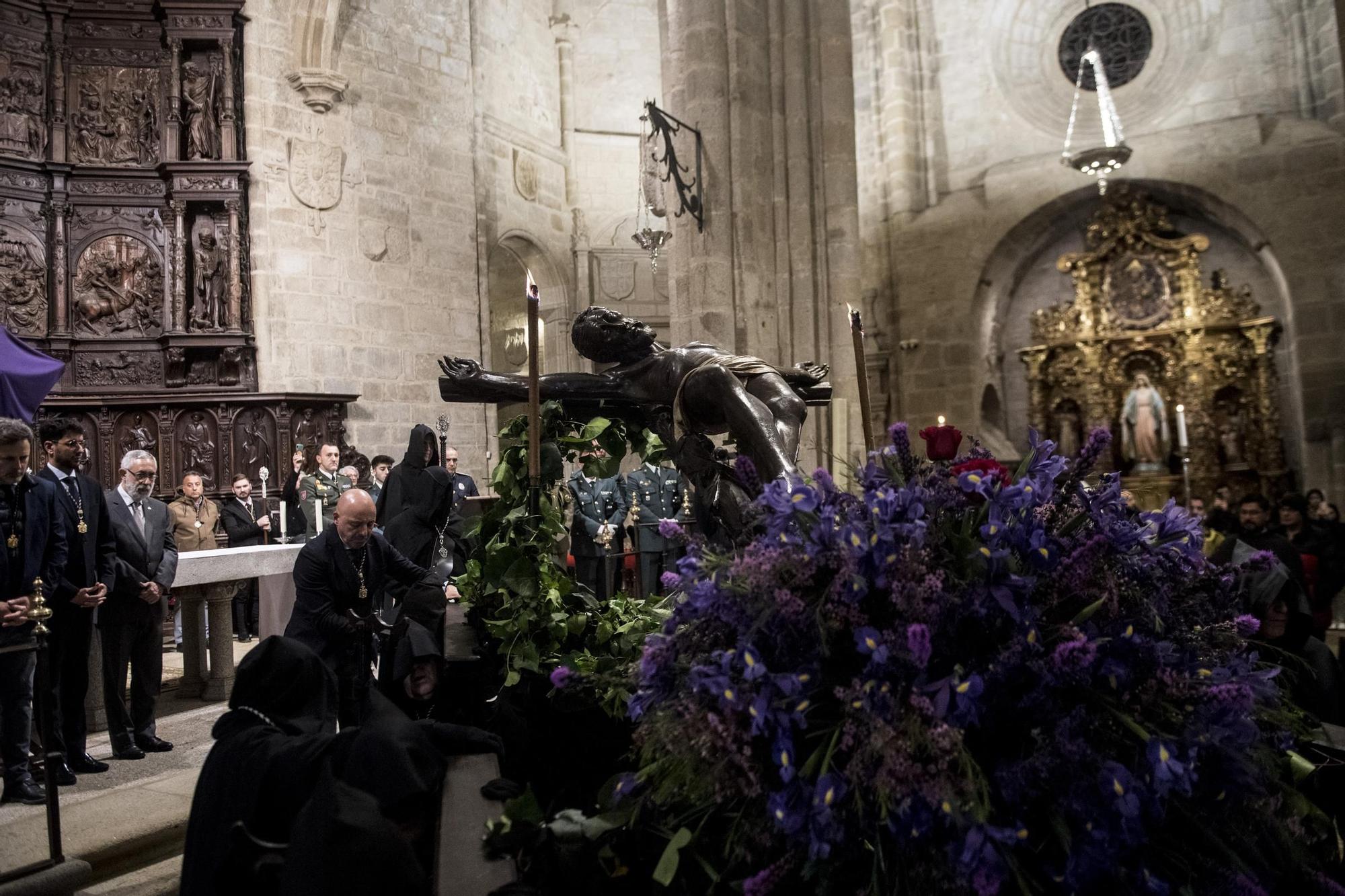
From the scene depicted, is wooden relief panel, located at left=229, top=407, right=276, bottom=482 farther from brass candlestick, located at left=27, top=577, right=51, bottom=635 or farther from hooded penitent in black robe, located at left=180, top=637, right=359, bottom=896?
hooded penitent in black robe, located at left=180, top=637, right=359, bottom=896

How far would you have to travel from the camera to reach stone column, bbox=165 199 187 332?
11883 mm

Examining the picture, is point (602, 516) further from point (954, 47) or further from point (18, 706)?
point (954, 47)

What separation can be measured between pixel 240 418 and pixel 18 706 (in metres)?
7.67

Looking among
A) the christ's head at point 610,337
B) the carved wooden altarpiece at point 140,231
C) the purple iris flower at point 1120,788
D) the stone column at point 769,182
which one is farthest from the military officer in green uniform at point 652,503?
the carved wooden altarpiece at point 140,231

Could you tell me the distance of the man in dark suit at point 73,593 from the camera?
4.81 m

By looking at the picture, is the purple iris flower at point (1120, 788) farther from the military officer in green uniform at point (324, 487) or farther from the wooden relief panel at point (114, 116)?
the wooden relief panel at point (114, 116)

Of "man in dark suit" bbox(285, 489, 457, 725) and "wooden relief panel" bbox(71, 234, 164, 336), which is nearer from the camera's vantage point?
"man in dark suit" bbox(285, 489, 457, 725)

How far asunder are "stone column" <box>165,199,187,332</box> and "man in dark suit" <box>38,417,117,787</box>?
291 inches

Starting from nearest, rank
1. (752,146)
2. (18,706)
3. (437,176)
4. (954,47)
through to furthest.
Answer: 1. (18,706)
2. (752,146)
3. (437,176)
4. (954,47)

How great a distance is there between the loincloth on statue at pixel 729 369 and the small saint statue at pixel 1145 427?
13.9 meters

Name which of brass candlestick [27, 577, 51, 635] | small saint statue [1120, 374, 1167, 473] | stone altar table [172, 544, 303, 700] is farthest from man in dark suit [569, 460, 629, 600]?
small saint statue [1120, 374, 1167, 473]

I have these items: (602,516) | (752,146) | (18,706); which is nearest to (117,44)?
(752,146)

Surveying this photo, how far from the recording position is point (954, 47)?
16.6 m

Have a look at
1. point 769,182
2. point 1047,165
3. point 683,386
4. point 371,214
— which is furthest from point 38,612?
point 1047,165
